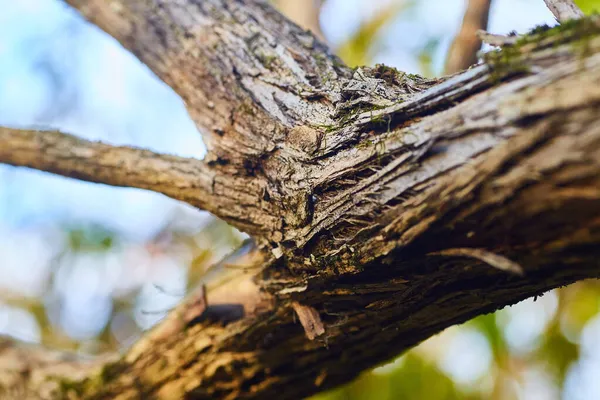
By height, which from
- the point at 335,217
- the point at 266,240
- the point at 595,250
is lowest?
the point at 595,250

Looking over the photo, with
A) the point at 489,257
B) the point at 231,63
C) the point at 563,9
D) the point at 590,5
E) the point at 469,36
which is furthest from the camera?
the point at 590,5

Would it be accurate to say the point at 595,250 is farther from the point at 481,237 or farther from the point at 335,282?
the point at 335,282

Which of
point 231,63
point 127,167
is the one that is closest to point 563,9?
point 231,63

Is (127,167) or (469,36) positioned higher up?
(469,36)

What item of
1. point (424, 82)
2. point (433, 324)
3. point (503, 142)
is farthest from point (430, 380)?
point (503, 142)

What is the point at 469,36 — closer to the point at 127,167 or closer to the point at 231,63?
the point at 231,63

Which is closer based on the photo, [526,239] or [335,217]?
[526,239]

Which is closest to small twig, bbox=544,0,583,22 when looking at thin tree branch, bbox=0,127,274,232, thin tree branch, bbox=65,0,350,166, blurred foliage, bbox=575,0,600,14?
thin tree branch, bbox=65,0,350,166

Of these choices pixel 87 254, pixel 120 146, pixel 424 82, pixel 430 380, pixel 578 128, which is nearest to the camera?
pixel 578 128
